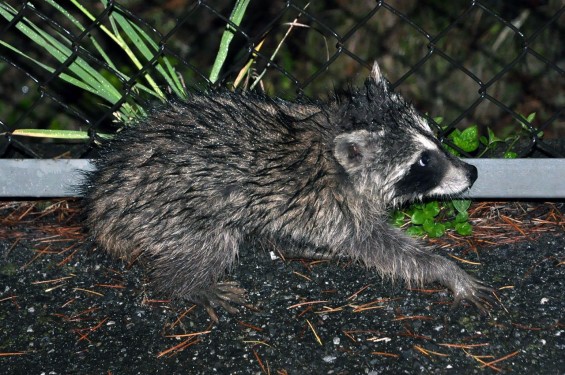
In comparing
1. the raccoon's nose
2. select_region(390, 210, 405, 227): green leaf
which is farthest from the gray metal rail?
select_region(390, 210, 405, 227): green leaf

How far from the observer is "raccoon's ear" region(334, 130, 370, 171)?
4684 millimetres

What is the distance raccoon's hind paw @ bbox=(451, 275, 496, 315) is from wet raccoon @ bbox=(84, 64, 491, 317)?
1cm

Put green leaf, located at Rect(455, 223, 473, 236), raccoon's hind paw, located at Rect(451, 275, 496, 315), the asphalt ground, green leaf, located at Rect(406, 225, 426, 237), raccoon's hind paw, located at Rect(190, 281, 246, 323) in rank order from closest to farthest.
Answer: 1. the asphalt ground
2. raccoon's hind paw, located at Rect(451, 275, 496, 315)
3. raccoon's hind paw, located at Rect(190, 281, 246, 323)
4. green leaf, located at Rect(455, 223, 473, 236)
5. green leaf, located at Rect(406, 225, 426, 237)

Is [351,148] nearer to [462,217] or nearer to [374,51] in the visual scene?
[462,217]

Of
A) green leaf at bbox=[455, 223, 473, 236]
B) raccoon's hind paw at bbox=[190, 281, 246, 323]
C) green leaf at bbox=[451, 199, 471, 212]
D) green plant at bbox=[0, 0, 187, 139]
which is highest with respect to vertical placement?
green leaf at bbox=[451, 199, 471, 212]

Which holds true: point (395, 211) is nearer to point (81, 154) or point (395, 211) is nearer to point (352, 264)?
point (352, 264)

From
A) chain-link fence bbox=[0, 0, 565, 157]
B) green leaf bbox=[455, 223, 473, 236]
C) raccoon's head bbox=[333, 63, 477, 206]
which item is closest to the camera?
raccoon's head bbox=[333, 63, 477, 206]

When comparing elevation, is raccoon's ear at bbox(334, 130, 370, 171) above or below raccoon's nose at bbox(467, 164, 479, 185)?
below

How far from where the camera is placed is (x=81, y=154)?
18.3 feet

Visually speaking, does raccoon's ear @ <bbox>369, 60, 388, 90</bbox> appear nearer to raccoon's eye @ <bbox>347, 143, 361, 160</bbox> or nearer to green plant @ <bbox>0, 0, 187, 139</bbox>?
raccoon's eye @ <bbox>347, 143, 361, 160</bbox>

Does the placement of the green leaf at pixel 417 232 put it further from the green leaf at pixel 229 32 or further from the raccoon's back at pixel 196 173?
the green leaf at pixel 229 32

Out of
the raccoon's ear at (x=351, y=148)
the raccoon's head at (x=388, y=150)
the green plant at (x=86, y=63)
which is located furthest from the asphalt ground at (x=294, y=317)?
the green plant at (x=86, y=63)

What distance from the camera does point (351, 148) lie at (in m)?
4.71

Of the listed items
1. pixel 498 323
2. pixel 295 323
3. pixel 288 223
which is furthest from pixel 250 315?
pixel 498 323
